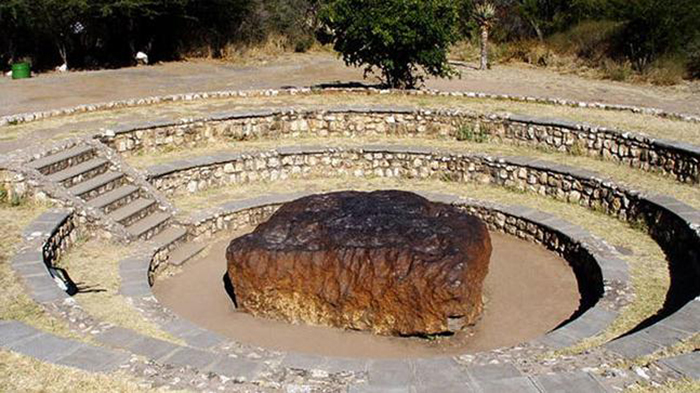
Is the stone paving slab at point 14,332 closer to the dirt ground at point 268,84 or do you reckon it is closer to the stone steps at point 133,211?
the stone steps at point 133,211

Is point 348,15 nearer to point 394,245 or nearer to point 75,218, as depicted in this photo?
point 75,218

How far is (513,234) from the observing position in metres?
11.9

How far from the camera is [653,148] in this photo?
13.0 metres

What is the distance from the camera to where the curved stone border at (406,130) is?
43.5ft

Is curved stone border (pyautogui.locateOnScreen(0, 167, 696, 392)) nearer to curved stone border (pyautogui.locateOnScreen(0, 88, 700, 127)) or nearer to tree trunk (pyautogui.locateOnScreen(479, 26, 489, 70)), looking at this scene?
curved stone border (pyautogui.locateOnScreen(0, 88, 700, 127))

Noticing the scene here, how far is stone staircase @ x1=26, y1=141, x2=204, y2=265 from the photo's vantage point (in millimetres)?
11016

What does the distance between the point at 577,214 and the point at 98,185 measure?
315 inches

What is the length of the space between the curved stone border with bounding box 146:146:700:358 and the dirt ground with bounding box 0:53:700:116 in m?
7.84

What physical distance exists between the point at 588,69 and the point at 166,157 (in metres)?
18.2

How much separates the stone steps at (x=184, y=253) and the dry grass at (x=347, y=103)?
4398 millimetres

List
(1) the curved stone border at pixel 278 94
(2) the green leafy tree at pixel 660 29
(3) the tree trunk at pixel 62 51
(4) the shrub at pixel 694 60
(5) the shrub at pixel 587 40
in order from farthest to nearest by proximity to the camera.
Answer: (3) the tree trunk at pixel 62 51 → (5) the shrub at pixel 587 40 → (2) the green leafy tree at pixel 660 29 → (4) the shrub at pixel 694 60 → (1) the curved stone border at pixel 278 94

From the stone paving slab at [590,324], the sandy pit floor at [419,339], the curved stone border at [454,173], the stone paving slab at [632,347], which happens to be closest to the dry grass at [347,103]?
the curved stone border at [454,173]

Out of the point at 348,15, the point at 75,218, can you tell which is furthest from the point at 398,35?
the point at 75,218

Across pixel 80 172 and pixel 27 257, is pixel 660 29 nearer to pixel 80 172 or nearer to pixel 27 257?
pixel 80 172
